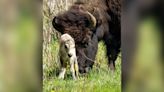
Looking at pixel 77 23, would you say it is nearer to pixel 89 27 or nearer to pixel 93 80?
pixel 89 27

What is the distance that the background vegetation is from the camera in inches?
98.7

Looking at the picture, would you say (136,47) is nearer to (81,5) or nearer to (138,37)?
(138,37)

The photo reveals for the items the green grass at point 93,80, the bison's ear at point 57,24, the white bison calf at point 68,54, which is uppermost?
the bison's ear at point 57,24

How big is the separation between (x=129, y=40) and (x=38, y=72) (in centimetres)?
71

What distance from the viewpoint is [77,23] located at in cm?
254

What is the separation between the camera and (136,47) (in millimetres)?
2395

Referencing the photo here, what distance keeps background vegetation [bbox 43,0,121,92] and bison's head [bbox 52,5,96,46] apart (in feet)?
0.15

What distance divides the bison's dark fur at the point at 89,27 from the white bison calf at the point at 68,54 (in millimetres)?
31

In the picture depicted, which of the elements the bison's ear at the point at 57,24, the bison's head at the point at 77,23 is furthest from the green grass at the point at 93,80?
the bison's ear at the point at 57,24

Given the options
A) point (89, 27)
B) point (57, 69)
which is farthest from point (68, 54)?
point (89, 27)

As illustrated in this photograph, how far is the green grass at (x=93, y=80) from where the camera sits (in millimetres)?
2477

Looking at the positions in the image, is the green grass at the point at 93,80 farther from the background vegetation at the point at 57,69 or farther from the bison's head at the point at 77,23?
the bison's head at the point at 77,23

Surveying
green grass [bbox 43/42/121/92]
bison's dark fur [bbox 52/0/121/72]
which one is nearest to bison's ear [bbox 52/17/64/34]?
bison's dark fur [bbox 52/0/121/72]

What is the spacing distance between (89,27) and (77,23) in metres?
0.09
